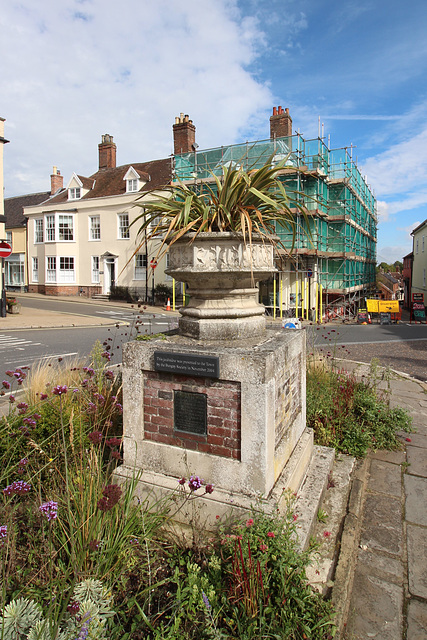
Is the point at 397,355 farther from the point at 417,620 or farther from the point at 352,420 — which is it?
the point at 417,620

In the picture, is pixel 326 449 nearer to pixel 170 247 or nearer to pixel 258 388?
pixel 258 388

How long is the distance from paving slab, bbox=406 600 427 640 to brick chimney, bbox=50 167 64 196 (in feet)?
134

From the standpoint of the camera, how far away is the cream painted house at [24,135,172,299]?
1177 inches

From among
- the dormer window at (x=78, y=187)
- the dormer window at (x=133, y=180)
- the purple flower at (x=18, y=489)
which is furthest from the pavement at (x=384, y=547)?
the dormer window at (x=78, y=187)

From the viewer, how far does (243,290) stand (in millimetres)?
3492

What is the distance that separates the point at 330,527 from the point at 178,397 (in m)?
1.61

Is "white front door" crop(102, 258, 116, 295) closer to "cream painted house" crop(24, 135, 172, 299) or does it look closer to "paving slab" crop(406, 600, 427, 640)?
"cream painted house" crop(24, 135, 172, 299)

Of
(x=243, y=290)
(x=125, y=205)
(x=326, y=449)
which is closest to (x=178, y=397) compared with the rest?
(x=243, y=290)

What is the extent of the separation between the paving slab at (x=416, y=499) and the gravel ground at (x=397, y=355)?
15.6 feet

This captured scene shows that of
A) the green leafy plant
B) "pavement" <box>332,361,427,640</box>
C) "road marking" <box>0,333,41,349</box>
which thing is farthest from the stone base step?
"road marking" <box>0,333,41,349</box>

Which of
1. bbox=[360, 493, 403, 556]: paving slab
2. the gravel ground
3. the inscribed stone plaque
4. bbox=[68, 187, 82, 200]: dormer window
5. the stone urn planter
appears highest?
bbox=[68, 187, 82, 200]: dormer window

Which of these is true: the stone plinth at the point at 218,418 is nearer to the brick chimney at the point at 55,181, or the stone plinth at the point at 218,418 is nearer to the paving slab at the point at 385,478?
the paving slab at the point at 385,478

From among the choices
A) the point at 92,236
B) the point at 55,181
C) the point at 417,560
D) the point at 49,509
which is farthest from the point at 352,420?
the point at 55,181

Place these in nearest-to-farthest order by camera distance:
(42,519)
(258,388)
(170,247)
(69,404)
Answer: (42,519)
(258,388)
(170,247)
(69,404)
